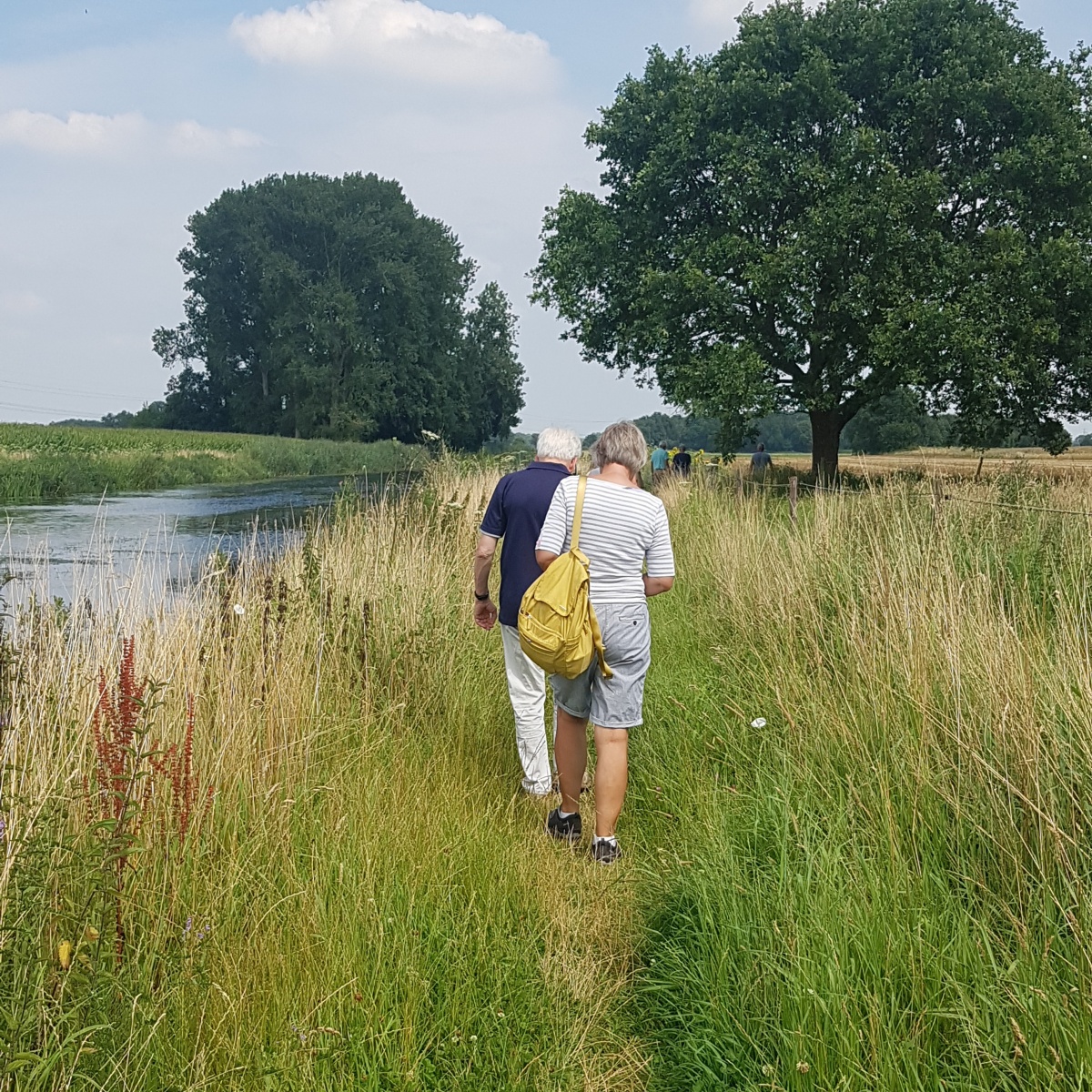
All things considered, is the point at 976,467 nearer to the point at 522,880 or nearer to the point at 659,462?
the point at 659,462

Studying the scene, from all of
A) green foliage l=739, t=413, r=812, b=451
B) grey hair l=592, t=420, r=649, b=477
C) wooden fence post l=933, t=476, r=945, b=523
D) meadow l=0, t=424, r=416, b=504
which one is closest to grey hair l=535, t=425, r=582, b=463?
grey hair l=592, t=420, r=649, b=477

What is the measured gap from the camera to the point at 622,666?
4020mm

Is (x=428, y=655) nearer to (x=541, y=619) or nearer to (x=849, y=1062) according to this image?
(x=541, y=619)

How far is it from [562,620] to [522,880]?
102cm

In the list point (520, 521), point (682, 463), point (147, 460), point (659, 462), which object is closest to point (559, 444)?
point (520, 521)

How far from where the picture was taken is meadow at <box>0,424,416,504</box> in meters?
24.5

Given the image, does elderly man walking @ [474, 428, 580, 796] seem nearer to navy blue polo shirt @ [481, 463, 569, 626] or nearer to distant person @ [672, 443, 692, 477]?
navy blue polo shirt @ [481, 463, 569, 626]

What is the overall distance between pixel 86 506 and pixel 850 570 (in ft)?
61.6

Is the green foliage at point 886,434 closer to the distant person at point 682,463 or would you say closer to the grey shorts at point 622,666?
the distant person at point 682,463

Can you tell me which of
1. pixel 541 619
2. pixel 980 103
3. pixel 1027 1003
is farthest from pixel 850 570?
pixel 980 103

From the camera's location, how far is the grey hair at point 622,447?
406 cm

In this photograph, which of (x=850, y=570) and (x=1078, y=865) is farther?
(x=850, y=570)

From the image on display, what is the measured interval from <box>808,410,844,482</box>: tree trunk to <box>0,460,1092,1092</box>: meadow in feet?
60.1

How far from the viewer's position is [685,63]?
70.9 feet
